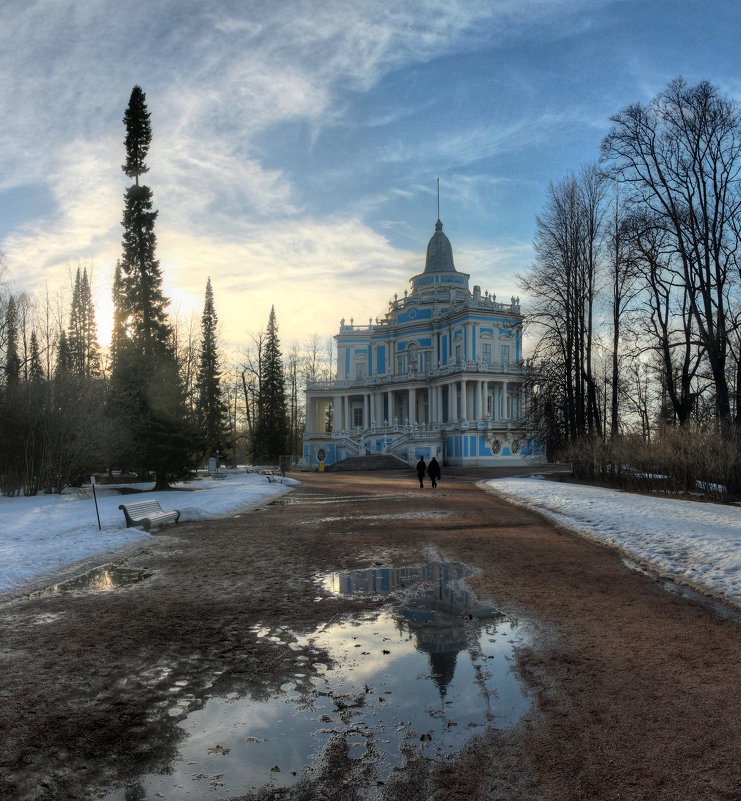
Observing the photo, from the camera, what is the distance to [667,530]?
12180 mm

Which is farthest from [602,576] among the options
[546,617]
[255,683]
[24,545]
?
[24,545]

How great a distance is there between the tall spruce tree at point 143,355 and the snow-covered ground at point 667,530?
1505 cm

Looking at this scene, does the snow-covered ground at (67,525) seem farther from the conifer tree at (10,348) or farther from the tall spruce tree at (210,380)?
the tall spruce tree at (210,380)

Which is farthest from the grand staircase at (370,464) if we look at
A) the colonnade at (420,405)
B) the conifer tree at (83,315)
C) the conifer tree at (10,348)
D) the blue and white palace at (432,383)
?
the conifer tree at (10,348)

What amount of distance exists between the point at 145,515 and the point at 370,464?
36031mm

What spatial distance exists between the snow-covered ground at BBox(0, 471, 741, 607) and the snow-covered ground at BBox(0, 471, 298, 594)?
2 centimetres

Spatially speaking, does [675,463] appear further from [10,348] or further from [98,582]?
[10,348]

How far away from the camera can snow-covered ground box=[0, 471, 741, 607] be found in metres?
9.39

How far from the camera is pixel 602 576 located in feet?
29.9

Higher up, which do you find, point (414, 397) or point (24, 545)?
point (414, 397)

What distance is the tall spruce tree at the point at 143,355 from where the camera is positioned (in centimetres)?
2703

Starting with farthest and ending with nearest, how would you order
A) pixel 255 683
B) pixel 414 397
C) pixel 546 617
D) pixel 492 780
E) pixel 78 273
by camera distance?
pixel 414 397
pixel 78 273
pixel 546 617
pixel 255 683
pixel 492 780

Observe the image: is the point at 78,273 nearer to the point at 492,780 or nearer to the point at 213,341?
the point at 213,341

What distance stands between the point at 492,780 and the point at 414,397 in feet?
191
